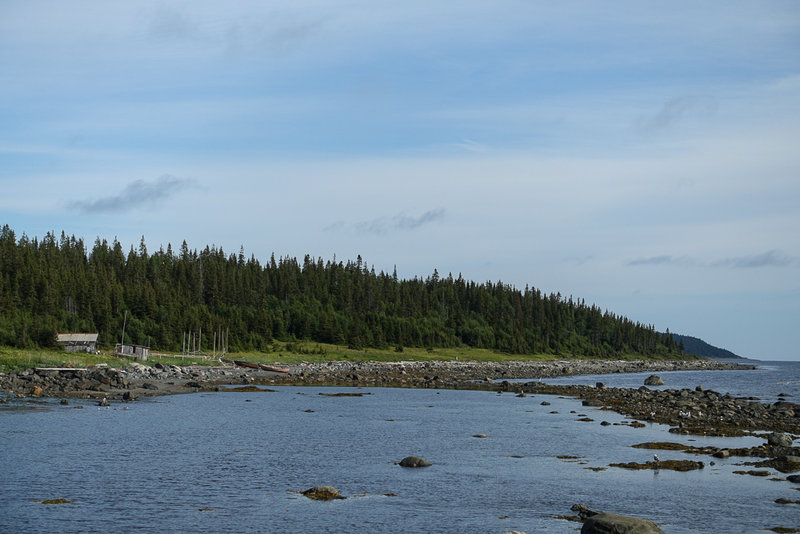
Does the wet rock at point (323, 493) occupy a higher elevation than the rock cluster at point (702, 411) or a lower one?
lower

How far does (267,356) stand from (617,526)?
127765 millimetres

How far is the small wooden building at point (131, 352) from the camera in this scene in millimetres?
116175

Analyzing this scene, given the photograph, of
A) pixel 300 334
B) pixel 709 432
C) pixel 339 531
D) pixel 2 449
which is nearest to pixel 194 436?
pixel 2 449

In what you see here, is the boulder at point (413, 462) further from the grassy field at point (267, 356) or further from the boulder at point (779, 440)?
the grassy field at point (267, 356)

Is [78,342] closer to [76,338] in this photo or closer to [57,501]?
[76,338]

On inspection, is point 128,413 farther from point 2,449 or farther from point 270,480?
point 270,480

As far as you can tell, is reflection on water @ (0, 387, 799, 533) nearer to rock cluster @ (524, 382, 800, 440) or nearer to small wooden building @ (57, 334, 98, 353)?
rock cluster @ (524, 382, 800, 440)

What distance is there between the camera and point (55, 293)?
147375 millimetres

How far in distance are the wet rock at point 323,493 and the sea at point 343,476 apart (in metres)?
0.53

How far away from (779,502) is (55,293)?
466 ft

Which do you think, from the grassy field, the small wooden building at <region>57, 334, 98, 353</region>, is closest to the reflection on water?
the grassy field

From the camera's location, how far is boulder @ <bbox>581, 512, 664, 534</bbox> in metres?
25.5

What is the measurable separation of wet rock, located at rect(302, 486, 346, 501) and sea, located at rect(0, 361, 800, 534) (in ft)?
1.73

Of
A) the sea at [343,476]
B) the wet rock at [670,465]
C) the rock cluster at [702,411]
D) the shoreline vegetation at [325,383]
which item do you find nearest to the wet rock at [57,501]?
the sea at [343,476]
